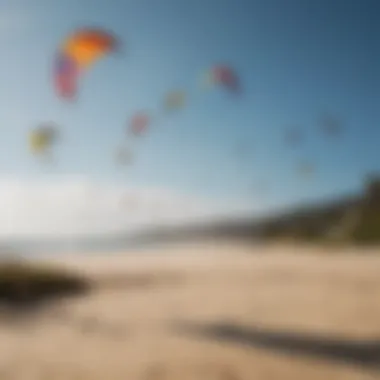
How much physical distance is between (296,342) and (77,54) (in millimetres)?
842

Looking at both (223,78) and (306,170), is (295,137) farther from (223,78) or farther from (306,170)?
(223,78)

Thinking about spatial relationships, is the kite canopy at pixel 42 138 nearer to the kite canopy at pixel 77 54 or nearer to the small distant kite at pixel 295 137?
the kite canopy at pixel 77 54

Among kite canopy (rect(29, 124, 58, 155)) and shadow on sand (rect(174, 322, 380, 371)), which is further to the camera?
kite canopy (rect(29, 124, 58, 155))

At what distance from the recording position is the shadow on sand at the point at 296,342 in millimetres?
1362

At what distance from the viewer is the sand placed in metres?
1.36

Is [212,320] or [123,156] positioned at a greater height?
[123,156]

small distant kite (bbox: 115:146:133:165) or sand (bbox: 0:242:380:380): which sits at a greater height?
small distant kite (bbox: 115:146:133:165)

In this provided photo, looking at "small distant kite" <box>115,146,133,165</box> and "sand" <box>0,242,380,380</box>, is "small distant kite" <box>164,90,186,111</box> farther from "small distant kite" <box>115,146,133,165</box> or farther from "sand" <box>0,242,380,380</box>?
"sand" <box>0,242,380,380</box>

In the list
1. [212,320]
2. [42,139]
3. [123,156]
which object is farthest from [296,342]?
[42,139]

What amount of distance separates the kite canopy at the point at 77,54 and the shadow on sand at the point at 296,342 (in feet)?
2.08

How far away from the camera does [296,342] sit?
1390 millimetres

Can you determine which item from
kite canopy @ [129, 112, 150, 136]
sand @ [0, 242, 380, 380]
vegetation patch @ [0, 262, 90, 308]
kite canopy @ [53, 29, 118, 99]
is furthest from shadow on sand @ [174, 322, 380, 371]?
kite canopy @ [53, 29, 118, 99]

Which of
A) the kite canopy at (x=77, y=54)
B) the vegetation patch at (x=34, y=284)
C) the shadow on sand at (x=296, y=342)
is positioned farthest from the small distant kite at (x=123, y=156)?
the shadow on sand at (x=296, y=342)

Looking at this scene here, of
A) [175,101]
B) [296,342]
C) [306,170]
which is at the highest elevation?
[175,101]
